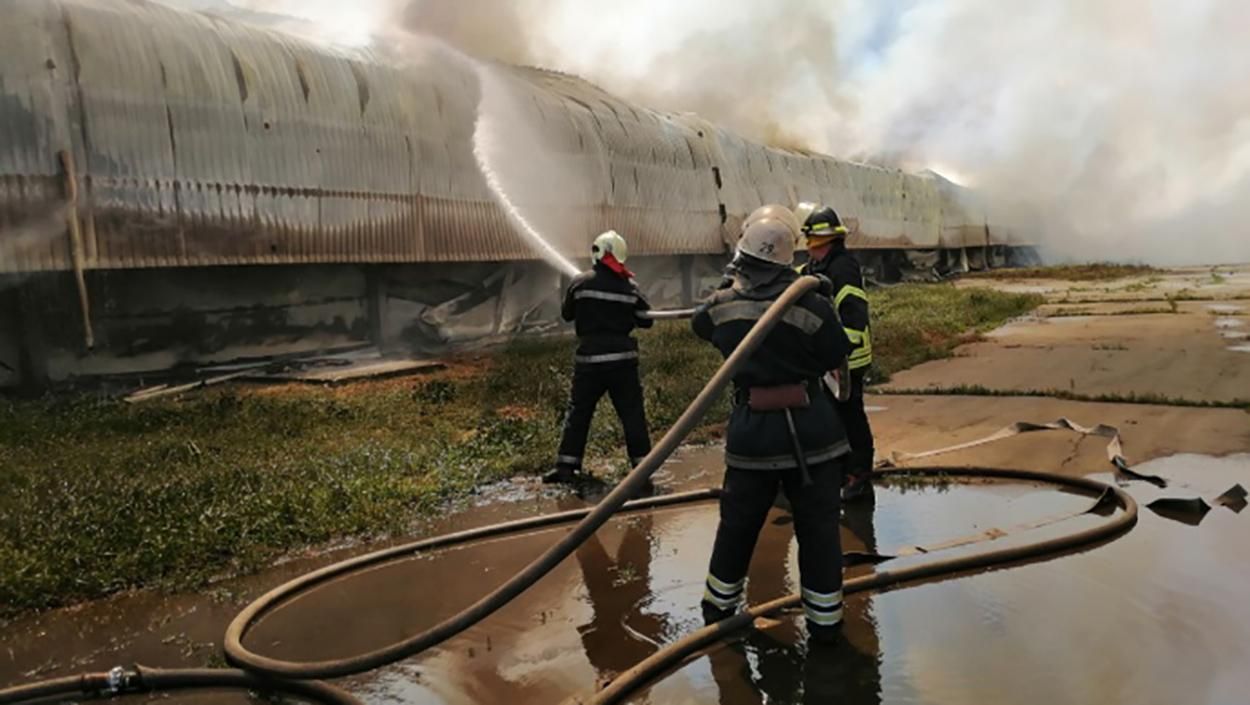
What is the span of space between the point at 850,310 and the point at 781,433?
1.95m

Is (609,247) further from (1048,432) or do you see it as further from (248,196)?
(248,196)

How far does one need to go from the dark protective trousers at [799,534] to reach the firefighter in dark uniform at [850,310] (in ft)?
5.00

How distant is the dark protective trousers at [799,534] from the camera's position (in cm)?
387

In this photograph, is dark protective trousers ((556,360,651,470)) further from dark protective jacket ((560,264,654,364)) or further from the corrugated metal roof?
the corrugated metal roof

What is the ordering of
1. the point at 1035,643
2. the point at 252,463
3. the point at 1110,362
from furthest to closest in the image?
→ 1. the point at 1110,362
2. the point at 252,463
3. the point at 1035,643

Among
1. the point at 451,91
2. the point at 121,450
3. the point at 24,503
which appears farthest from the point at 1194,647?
the point at 451,91

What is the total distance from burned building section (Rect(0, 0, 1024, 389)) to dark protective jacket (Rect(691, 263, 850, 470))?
822 cm

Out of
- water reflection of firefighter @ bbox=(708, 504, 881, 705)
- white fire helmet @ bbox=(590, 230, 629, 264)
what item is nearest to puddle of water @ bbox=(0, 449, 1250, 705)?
water reflection of firefighter @ bbox=(708, 504, 881, 705)

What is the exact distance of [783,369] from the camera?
4012 millimetres

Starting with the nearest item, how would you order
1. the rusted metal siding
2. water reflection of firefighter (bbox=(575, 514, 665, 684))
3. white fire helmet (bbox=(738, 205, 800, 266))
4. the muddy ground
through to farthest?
the muddy ground → water reflection of firefighter (bbox=(575, 514, 665, 684)) → white fire helmet (bbox=(738, 205, 800, 266)) → the rusted metal siding

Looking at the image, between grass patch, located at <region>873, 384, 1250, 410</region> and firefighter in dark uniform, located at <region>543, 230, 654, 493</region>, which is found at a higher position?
firefighter in dark uniform, located at <region>543, 230, 654, 493</region>

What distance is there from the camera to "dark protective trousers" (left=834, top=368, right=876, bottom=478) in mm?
5977

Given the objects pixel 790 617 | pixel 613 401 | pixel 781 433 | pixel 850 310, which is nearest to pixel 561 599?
pixel 790 617

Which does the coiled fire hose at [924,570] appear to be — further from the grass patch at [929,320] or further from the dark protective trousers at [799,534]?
the grass patch at [929,320]
